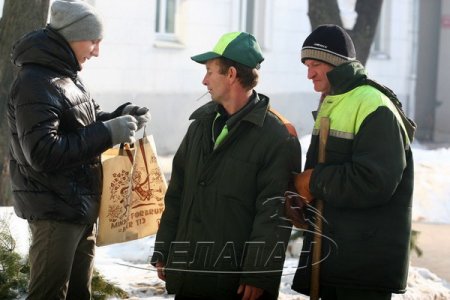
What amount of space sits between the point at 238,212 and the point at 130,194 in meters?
0.72

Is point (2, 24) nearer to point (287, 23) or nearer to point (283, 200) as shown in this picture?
point (283, 200)

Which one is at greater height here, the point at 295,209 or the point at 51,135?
the point at 51,135

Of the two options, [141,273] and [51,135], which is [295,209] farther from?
[141,273]

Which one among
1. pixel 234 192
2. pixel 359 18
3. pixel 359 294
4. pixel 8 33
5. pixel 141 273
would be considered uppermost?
pixel 359 18

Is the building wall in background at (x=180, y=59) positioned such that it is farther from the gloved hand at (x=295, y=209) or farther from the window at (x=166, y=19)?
the gloved hand at (x=295, y=209)

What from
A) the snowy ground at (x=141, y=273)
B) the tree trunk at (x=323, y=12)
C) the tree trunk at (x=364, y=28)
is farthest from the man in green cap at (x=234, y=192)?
the tree trunk at (x=364, y=28)

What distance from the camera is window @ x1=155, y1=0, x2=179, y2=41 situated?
47.4 feet

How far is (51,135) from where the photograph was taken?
3.74 m

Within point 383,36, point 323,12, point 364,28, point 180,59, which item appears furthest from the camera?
point 383,36

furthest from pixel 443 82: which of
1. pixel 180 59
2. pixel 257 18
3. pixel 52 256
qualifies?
pixel 52 256

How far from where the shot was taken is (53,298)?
13.0 feet

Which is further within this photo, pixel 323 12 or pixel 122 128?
pixel 323 12

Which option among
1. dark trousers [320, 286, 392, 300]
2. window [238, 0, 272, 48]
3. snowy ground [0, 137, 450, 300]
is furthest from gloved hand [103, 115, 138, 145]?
window [238, 0, 272, 48]

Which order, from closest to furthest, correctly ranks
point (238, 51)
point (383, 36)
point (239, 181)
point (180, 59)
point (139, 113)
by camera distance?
point (239, 181)
point (238, 51)
point (139, 113)
point (180, 59)
point (383, 36)
